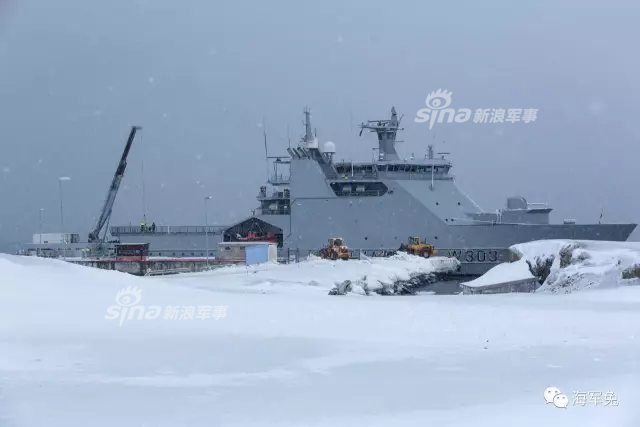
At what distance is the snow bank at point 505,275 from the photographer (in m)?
18.3

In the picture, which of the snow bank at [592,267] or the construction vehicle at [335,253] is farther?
the construction vehicle at [335,253]

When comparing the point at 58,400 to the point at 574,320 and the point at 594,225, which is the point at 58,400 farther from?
the point at 594,225

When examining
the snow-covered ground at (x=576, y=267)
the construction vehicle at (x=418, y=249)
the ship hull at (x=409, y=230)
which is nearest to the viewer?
the snow-covered ground at (x=576, y=267)

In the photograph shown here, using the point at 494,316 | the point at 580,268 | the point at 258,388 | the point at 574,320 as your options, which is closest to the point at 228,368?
the point at 258,388

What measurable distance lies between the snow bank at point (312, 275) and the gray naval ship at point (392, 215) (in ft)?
10.9

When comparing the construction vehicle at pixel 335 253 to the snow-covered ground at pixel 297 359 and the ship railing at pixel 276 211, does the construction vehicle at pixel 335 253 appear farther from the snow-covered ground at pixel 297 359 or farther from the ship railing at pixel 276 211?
the snow-covered ground at pixel 297 359

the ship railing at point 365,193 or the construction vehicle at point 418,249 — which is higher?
the ship railing at point 365,193

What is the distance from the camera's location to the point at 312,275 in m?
18.8

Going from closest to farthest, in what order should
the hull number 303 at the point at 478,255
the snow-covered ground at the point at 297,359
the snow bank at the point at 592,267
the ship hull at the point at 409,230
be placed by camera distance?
the snow-covered ground at the point at 297,359 < the snow bank at the point at 592,267 < the ship hull at the point at 409,230 < the hull number 303 at the point at 478,255


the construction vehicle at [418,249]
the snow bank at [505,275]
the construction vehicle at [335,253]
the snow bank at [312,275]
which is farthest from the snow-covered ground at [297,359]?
the construction vehicle at [418,249]

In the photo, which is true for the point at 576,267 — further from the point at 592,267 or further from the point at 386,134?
the point at 386,134

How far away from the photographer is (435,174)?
34.6 m

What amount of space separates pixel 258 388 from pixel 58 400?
156cm

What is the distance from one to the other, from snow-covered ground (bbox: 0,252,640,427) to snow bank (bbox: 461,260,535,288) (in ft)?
26.2
